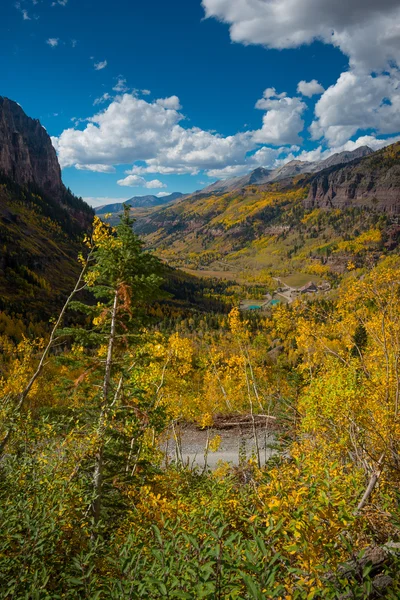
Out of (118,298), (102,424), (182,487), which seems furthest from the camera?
(118,298)

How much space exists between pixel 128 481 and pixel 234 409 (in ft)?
76.5

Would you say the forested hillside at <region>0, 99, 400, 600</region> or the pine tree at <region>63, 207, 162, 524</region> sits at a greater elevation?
the pine tree at <region>63, 207, 162, 524</region>

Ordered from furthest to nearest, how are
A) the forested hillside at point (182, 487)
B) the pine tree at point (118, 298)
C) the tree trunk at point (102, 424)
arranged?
the pine tree at point (118, 298), the tree trunk at point (102, 424), the forested hillside at point (182, 487)

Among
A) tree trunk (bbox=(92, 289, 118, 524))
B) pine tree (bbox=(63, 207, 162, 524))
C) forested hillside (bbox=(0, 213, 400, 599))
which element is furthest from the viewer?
pine tree (bbox=(63, 207, 162, 524))

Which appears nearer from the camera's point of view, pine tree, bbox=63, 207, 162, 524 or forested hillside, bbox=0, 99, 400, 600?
forested hillside, bbox=0, 99, 400, 600

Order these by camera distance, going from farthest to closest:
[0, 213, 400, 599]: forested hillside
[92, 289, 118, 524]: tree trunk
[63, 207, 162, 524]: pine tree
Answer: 1. [63, 207, 162, 524]: pine tree
2. [92, 289, 118, 524]: tree trunk
3. [0, 213, 400, 599]: forested hillside

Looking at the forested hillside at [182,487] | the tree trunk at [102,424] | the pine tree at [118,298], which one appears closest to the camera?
the forested hillside at [182,487]

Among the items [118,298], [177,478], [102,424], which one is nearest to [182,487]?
[177,478]

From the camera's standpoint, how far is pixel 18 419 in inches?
297

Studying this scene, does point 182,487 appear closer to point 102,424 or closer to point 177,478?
point 177,478

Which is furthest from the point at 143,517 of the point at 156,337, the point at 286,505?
the point at 156,337

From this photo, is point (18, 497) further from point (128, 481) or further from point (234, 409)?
point (234, 409)

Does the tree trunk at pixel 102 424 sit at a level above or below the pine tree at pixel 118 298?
below

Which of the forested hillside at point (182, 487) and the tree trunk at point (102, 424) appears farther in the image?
the tree trunk at point (102, 424)
